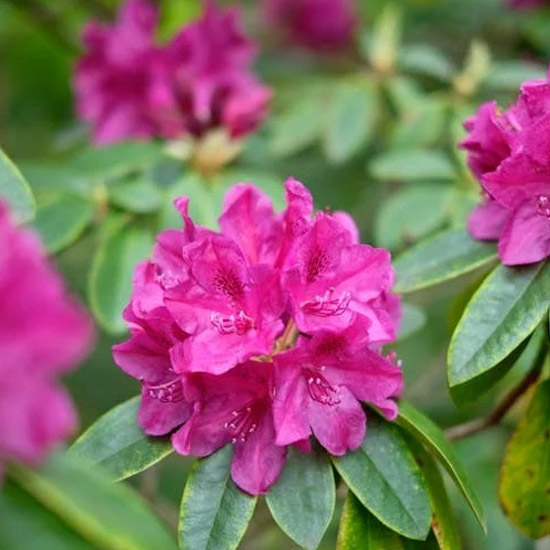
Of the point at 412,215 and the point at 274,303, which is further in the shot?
the point at 412,215

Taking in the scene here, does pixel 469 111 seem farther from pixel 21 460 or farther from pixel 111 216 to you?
pixel 21 460

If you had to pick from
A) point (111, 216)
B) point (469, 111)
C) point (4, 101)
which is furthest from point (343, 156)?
point (4, 101)

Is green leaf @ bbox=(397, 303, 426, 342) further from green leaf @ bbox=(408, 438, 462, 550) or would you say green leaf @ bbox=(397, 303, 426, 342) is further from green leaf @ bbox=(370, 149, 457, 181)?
green leaf @ bbox=(370, 149, 457, 181)

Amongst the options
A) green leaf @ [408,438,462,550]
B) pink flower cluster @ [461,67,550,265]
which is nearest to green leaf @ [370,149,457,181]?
pink flower cluster @ [461,67,550,265]

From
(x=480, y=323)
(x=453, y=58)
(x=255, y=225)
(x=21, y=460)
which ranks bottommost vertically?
(x=453, y=58)

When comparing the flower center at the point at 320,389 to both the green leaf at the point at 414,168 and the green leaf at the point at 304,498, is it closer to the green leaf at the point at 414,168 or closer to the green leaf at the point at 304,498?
the green leaf at the point at 304,498

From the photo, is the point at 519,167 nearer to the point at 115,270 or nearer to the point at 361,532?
the point at 361,532

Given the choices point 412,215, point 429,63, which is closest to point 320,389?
point 412,215
